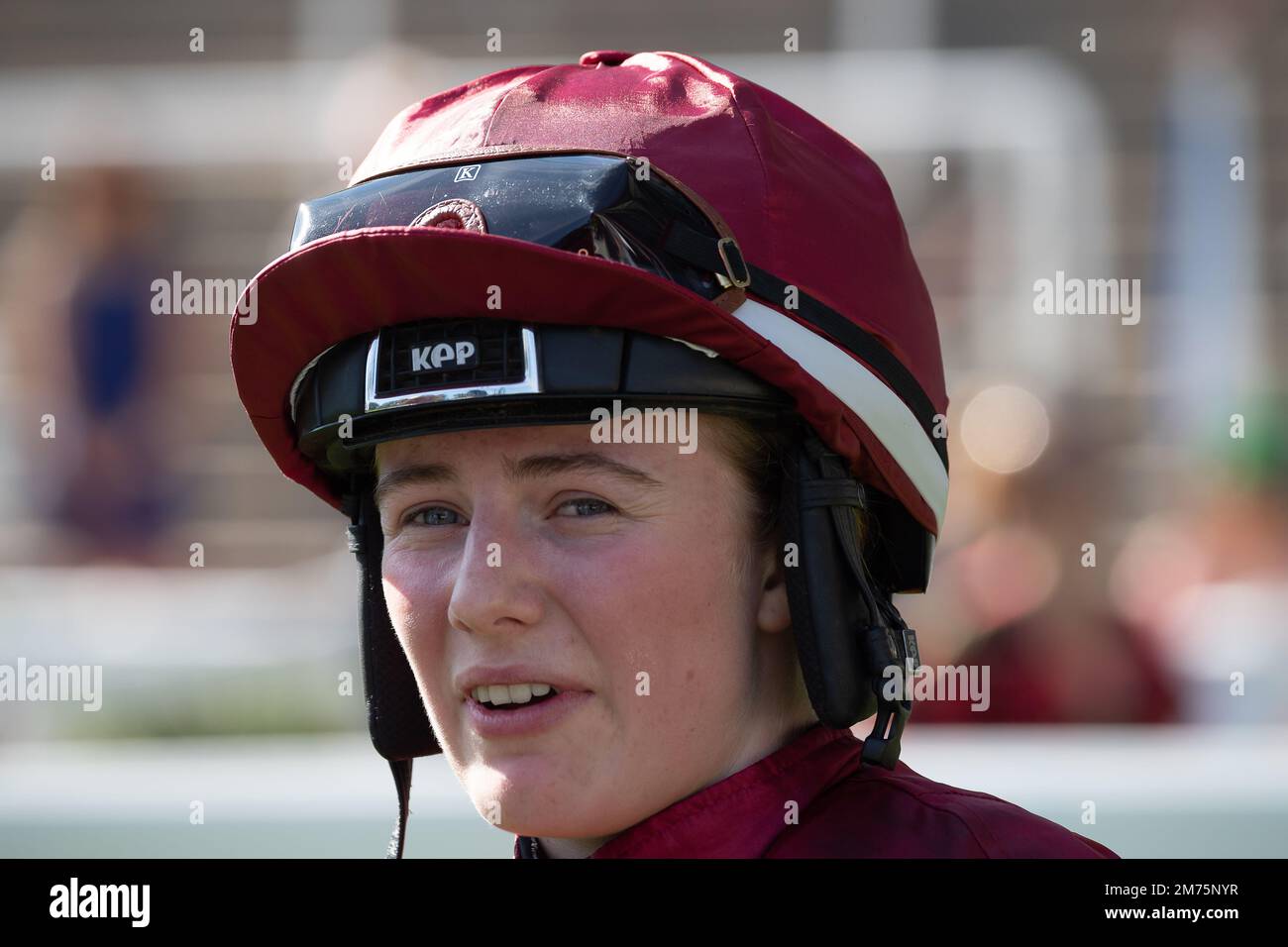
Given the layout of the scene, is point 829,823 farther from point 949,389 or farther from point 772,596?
point 949,389

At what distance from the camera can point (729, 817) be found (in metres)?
1.86

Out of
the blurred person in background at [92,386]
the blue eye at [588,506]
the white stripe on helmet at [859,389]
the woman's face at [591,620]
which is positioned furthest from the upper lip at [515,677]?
the blurred person in background at [92,386]

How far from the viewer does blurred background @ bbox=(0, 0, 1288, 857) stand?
13.9ft

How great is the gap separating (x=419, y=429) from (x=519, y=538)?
186mm

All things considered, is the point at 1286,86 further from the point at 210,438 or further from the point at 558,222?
the point at 558,222

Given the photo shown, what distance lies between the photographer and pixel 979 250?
5703 millimetres

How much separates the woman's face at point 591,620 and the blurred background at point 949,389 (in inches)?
74.0

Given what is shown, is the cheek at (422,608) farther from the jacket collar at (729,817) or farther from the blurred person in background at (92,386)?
the blurred person in background at (92,386)

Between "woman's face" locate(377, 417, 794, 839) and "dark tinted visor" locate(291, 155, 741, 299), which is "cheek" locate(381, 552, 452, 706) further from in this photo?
"dark tinted visor" locate(291, 155, 741, 299)

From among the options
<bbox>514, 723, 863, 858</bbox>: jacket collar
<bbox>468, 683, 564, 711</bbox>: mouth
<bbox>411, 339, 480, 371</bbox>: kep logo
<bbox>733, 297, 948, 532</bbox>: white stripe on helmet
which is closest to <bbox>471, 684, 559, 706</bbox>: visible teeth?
<bbox>468, 683, 564, 711</bbox>: mouth

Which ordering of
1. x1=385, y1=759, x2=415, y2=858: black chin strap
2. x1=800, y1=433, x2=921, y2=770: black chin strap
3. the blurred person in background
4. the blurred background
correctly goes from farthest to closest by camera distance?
1. the blurred person in background
2. the blurred background
3. x1=385, y1=759, x2=415, y2=858: black chin strap
4. x1=800, y1=433, x2=921, y2=770: black chin strap

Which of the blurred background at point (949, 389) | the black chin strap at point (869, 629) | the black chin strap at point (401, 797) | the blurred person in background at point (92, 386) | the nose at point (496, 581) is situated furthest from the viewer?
the blurred person in background at point (92, 386)

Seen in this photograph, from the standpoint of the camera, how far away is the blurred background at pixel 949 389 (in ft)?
13.9

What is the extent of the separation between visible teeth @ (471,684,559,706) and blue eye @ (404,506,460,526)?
0.22 metres
